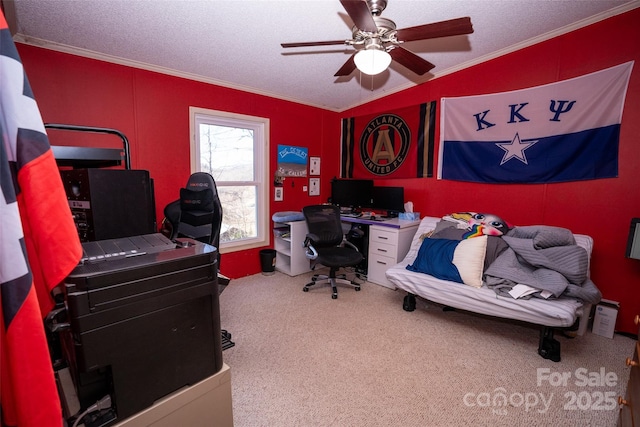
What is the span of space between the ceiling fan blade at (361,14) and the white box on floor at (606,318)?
116 inches

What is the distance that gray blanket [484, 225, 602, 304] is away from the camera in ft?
6.86

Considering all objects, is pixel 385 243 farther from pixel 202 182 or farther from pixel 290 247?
pixel 202 182

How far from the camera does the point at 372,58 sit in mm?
1866

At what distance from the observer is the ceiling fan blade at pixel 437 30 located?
1.60 metres

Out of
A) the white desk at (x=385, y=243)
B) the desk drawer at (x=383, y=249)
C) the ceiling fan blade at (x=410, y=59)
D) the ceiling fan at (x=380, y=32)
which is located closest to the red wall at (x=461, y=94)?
the white desk at (x=385, y=243)

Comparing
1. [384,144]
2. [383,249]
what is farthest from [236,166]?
[383,249]

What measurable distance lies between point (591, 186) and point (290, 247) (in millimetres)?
3212

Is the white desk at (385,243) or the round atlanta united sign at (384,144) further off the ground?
the round atlanta united sign at (384,144)

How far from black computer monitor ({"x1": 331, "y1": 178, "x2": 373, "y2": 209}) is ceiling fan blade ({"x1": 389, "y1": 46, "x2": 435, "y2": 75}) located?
194 centimetres

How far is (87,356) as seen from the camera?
705 millimetres

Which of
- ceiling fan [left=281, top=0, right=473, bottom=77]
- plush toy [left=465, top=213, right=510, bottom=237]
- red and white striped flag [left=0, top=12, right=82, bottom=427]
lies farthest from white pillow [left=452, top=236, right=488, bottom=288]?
A: red and white striped flag [left=0, top=12, right=82, bottom=427]

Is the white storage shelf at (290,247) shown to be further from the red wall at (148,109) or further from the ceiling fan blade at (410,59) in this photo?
the ceiling fan blade at (410,59)

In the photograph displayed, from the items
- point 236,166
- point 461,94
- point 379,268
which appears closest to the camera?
point 461,94

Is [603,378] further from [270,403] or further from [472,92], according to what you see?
[472,92]
